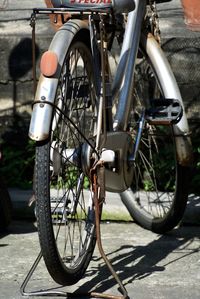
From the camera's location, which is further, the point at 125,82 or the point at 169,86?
the point at 169,86

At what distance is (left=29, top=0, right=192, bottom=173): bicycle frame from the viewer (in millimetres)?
4172

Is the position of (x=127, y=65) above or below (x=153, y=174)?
above

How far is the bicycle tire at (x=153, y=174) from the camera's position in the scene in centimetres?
545

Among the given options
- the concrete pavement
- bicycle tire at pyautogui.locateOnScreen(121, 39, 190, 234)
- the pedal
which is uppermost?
the pedal

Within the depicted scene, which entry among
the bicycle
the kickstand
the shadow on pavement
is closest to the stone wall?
the bicycle

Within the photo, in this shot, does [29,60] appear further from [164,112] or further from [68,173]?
[68,173]

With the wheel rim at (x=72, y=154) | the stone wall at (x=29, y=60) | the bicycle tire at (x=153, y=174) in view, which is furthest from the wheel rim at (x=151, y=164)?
the wheel rim at (x=72, y=154)

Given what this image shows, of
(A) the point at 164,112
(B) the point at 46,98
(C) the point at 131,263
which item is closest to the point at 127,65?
(A) the point at 164,112

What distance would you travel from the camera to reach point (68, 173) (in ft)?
15.1

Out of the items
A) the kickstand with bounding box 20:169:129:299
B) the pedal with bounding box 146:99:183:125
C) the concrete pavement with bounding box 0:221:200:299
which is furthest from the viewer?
the pedal with bounding box 146:99:183:125

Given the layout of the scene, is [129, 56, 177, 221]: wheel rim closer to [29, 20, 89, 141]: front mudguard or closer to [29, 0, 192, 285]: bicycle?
[29, 0, 192, 285]: bicycle

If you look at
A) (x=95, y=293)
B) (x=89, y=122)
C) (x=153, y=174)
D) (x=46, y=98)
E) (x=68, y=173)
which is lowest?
(x=95, y=293)

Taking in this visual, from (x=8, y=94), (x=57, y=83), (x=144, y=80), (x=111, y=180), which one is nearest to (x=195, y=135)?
(x=144, y=80)

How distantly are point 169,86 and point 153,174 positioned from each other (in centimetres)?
98
